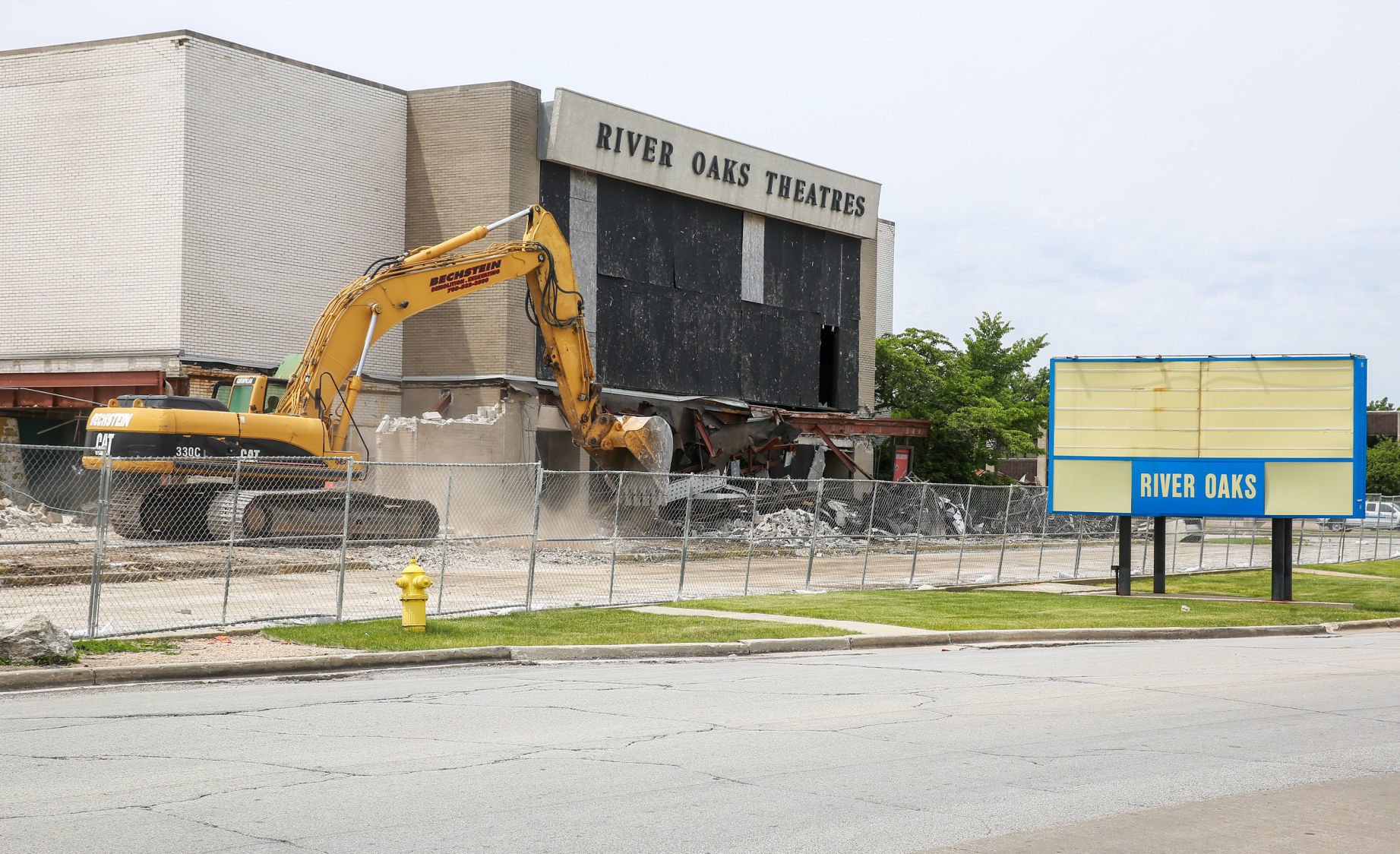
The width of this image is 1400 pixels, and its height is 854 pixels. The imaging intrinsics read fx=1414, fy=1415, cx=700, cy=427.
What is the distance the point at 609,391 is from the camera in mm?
39094

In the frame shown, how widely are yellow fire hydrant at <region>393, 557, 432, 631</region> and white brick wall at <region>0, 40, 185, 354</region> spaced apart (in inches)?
747

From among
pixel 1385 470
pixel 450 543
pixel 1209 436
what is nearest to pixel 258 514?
pixel 450 543

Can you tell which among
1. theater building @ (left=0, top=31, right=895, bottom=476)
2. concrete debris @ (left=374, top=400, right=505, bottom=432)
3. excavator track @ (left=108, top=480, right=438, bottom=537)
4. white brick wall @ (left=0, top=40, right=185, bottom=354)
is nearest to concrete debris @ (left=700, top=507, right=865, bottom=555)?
theater building @ (left=0, top=31, right=895, bottom=476)

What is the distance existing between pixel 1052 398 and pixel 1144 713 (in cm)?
1508

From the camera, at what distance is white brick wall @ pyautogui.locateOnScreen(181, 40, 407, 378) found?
1286 inches

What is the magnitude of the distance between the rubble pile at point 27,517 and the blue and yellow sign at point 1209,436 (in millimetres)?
17114

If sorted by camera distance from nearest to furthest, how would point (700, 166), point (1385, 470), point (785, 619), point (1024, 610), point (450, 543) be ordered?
point (785, 619)
point (450, 543)
point (1024, 610)
point (700, 166)
point (1385, 470)

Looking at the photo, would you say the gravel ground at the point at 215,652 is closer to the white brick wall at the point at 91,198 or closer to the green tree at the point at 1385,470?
the white brick wall at the point at 91,198

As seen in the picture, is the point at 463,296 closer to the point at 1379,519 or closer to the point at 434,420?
the point at 434,420

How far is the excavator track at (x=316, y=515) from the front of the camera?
78.7 feet

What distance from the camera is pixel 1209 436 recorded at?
24750mm

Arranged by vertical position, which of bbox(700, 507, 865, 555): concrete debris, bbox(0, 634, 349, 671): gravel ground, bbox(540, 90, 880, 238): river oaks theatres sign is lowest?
bbox(0, 634, 349, 671): gravel ground

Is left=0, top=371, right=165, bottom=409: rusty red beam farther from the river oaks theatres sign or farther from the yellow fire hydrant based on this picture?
the yellow fire hydrant

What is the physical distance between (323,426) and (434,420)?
9504 millimetres
